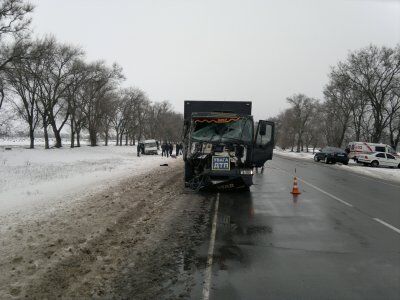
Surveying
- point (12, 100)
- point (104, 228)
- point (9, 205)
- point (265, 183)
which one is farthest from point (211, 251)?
point (12, 100)

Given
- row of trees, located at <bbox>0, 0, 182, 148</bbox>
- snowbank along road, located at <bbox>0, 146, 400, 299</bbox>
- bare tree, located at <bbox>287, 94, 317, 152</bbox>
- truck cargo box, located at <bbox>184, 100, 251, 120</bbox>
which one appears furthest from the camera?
bare tree, located at <bbox>287, 94, 317, 152</bbox>

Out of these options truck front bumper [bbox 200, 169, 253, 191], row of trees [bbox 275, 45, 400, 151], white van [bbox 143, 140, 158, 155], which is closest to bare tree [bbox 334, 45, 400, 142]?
row of trees [bbox 275, 45, 400, 151]

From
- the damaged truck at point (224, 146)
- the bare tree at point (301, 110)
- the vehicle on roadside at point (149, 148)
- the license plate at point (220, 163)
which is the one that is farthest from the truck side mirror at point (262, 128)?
the bare tree at point (301, 110)

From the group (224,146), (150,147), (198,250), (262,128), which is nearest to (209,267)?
(198,250)

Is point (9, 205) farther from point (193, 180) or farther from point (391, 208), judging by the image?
point (391, 208)

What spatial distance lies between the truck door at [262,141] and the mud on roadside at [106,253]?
168 inches

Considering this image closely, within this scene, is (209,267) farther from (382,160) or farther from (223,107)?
(382,160)

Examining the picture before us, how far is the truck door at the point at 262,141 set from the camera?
14.4m

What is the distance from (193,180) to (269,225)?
18.8 feet

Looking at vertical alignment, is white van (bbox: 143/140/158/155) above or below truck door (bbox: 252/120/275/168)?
below

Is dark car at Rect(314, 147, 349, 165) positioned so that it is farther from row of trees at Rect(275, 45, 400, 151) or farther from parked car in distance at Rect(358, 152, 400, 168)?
row of trees at Rect(275, 45, 400, 151)

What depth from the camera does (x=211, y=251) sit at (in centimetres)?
679

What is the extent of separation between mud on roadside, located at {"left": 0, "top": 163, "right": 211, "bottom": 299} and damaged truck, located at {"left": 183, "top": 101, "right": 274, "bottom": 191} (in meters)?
3.08

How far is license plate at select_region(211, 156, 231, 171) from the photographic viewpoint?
13758mm
